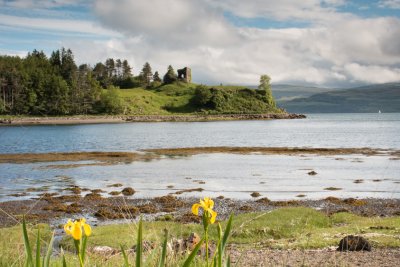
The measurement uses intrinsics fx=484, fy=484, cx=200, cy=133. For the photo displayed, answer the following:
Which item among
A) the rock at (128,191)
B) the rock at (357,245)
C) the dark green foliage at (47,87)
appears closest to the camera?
→ the rock at (357,245)

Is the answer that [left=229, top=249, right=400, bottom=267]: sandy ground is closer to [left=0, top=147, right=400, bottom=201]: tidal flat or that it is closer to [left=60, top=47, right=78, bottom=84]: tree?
[left=0, top=147, right=400, bottom=201]: tidal flat

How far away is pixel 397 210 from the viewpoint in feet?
86.1

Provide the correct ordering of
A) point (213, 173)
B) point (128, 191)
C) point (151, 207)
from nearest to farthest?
point (151, 207), point (128, 191), point (213, 173)

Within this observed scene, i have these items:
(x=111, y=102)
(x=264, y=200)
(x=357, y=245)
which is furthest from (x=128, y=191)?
(x=111, y=102)

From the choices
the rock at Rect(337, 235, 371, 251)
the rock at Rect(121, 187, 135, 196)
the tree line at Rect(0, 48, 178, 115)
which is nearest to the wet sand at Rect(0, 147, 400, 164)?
the rock at Rect(121, 187, 135, 196)

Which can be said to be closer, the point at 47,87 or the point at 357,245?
the point at 357,245

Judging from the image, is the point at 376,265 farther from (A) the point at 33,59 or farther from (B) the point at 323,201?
(A) the point at 33,59

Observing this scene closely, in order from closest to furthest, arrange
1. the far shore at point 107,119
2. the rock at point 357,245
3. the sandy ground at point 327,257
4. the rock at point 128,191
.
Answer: the sandy ground at point 327,257 < the rock at point 357,245 < the rock at point 128,191 < the far shore at point 107,119

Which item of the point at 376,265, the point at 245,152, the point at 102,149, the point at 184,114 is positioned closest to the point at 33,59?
the point at 184,114

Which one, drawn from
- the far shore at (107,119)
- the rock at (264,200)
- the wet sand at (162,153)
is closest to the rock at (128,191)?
the rock at (264,200)

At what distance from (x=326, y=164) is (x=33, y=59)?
157587 millimetres

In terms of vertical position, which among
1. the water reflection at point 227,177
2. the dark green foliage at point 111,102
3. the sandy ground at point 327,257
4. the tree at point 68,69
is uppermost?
the tree at point 68,69

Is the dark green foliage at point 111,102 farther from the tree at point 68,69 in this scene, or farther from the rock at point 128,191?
the rock at point 128,191

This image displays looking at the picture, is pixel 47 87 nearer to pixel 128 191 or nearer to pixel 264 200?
pixel 128 191
